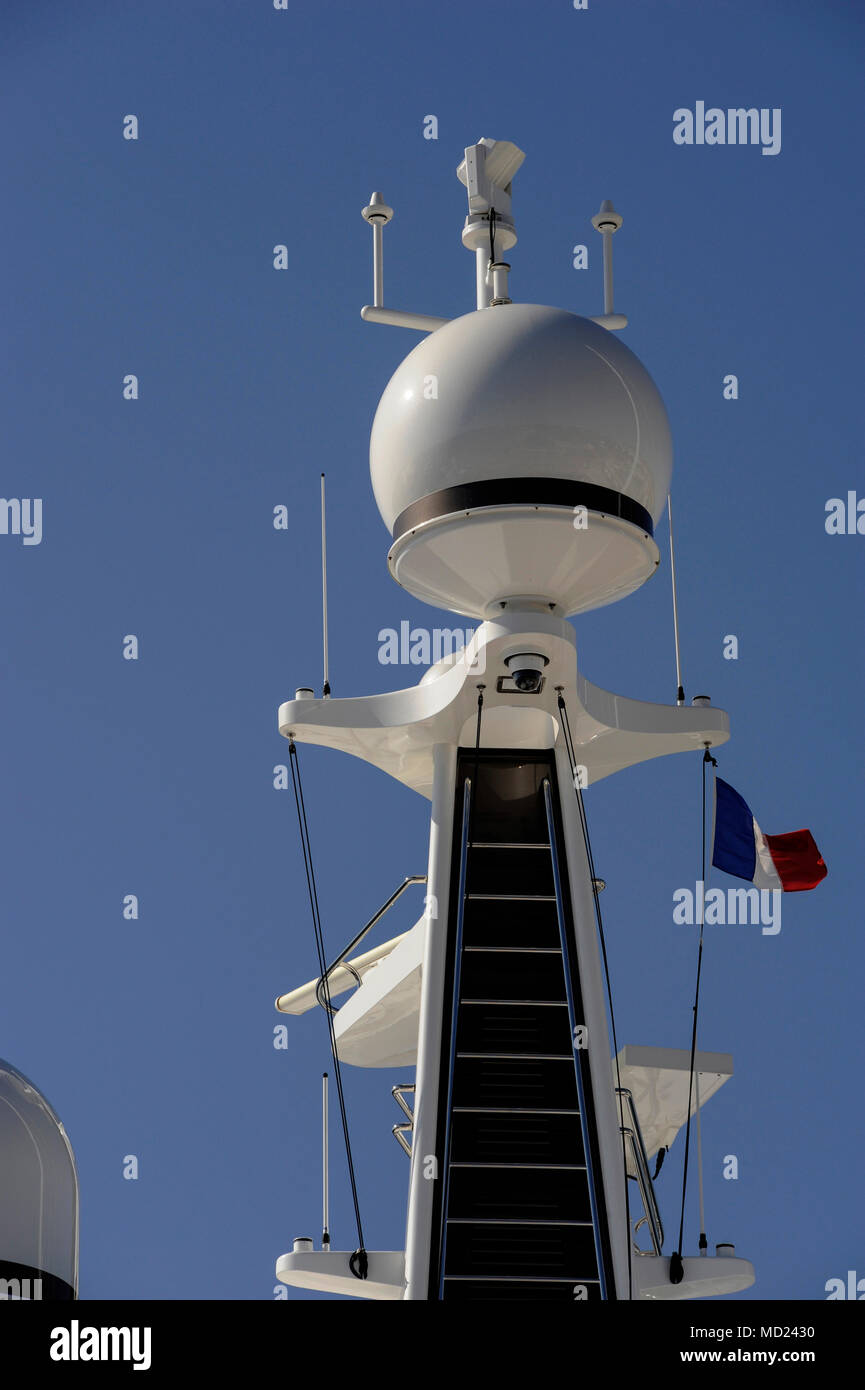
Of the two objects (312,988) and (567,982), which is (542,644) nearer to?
(567,982)

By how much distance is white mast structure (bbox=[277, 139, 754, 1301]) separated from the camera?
43.3 feet

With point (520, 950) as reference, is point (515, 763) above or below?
above

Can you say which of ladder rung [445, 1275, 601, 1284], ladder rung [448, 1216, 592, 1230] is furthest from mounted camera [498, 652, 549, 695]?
ladder rung [445, 1275, 601, 1284]

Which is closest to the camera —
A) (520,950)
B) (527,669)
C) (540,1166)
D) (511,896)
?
(540,1166)

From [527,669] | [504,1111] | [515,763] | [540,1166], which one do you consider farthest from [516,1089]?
[527,669]

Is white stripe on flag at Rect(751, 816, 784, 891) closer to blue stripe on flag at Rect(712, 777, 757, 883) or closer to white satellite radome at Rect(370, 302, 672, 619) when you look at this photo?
blue stripe on flag at Rect(712, 777, 757, 883)

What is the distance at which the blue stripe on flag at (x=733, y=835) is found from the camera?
15.8 metres

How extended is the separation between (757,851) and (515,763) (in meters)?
2.40

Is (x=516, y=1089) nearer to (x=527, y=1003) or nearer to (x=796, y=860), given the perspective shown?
(x=527, y=1003)

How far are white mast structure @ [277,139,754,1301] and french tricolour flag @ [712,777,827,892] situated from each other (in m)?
0.68

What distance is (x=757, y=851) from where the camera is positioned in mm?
16141

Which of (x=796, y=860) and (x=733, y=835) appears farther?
(x=796, y=860)
